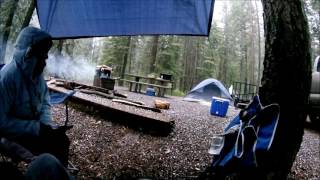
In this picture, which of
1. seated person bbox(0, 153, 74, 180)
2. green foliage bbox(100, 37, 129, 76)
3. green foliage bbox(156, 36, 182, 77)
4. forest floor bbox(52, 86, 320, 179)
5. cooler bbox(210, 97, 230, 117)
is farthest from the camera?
green foliage bbox(100, 37, 129, 76)

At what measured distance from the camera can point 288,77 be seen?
303 cm

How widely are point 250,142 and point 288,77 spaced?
74cm

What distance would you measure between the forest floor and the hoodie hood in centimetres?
134

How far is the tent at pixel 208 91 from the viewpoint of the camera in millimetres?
15633

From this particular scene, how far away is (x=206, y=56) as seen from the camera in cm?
3077

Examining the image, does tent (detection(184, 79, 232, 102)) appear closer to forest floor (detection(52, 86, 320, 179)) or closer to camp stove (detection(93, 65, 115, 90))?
camp stove (detection(93, 65, 115, 90))

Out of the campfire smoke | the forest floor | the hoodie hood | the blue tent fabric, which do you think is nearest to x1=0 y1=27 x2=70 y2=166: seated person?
the hoodie hood

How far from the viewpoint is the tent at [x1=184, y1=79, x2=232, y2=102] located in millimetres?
15633

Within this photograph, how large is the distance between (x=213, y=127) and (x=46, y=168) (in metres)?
4.75

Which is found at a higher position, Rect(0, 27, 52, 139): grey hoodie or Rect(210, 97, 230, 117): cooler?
Rect(0, 27, 52, 139): grey hoodie

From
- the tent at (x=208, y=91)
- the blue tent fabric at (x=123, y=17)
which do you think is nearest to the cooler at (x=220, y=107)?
the blue tent fabric at (x=123, y=17)

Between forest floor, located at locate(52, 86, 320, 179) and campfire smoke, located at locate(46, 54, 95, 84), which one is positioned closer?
forest floor, located at locate(52, 86, 320, 179)

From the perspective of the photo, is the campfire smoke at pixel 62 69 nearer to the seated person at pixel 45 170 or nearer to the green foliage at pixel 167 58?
the green foliage at pixel 167 58

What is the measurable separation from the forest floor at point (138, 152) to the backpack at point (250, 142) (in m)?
0.97
